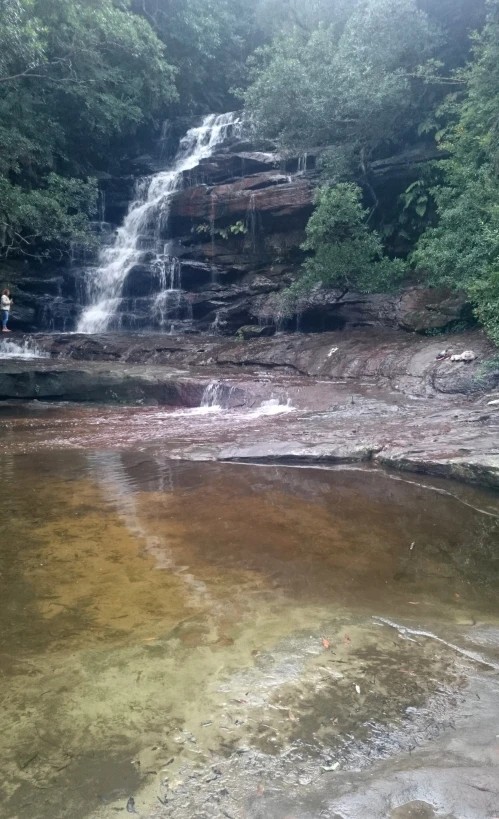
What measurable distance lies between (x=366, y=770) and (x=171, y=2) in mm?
30316

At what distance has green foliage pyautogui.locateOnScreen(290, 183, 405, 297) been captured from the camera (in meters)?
14.8

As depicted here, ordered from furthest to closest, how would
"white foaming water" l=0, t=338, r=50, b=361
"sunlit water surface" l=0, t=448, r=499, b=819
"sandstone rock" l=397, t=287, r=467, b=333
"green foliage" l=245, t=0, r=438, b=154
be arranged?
"white foaming water" l=0, t=338, r=50, b=361 → "green foliage" l=245, t=0, r=438, b=154 → "sandstone rock" l=397, t=287, r=467, b=333 → "sunlit water surface" l=0, t=448, r=499, b=819

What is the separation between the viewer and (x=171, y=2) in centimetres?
2469

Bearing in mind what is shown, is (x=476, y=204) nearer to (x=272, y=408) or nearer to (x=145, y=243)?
(x=272, y=408)

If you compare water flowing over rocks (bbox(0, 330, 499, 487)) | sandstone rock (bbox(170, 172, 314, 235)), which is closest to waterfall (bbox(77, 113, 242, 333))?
sandstone rock (bbox(170, 172, 314, 235))

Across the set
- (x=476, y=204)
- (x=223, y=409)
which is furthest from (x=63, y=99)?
(x=476, y=204)

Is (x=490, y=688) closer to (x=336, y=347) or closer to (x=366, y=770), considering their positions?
(x=366, y=770)

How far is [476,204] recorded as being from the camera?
12109mm

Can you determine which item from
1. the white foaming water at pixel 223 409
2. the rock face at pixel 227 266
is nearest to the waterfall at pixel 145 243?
the rock face at pixel 227 266

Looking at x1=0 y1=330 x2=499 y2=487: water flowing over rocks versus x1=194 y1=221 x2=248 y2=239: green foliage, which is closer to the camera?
x1=0 y1=330 x2=499 y2=487: water flowing over rocks

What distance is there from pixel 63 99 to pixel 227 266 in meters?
9.23

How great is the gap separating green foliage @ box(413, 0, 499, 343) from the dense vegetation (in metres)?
0.04

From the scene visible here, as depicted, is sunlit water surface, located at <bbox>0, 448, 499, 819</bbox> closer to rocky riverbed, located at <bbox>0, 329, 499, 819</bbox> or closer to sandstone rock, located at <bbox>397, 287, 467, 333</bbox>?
rocky riverbed, located at <bbox>0, 329, 499, 819</bbox>

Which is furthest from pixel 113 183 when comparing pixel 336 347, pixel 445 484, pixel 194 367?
pixel 445 484
